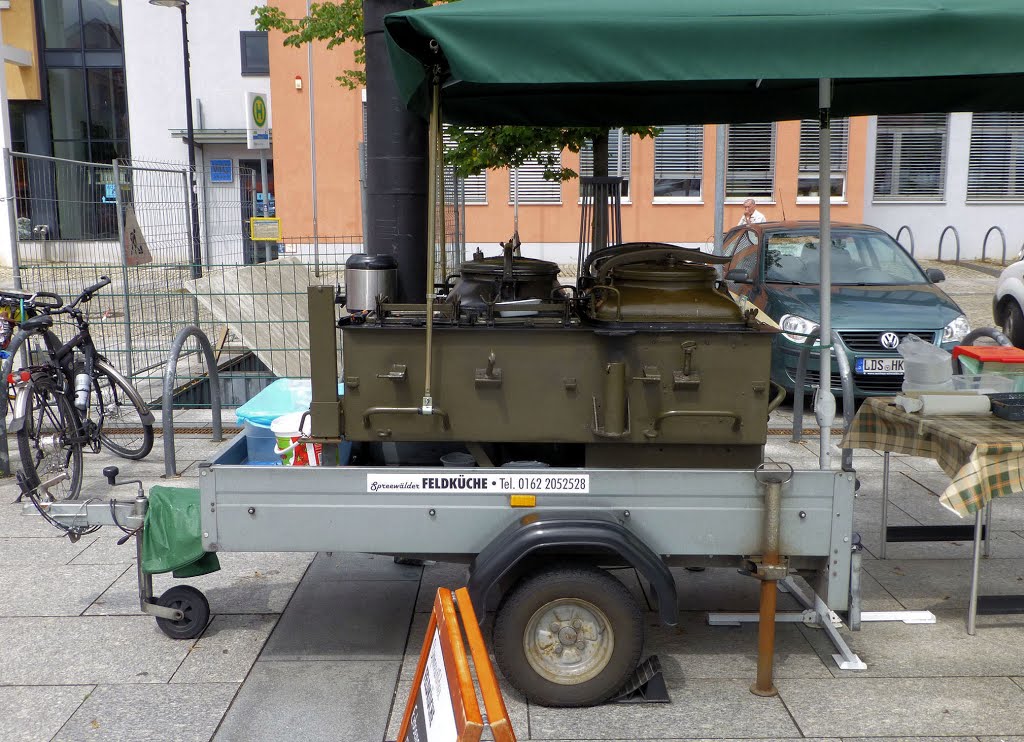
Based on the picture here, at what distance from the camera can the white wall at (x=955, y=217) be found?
22.8 metres

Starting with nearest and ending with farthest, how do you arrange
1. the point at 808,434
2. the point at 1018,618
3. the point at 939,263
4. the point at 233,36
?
the point at 1018,618, the point at 808,434, the point at 939,263, the point at 233,36

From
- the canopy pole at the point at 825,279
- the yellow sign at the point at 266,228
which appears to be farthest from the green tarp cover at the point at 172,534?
the yellow sign at the point at 266,228

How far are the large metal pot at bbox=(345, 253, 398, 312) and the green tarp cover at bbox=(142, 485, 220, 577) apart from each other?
3.80 ft

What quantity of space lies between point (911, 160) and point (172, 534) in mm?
22031

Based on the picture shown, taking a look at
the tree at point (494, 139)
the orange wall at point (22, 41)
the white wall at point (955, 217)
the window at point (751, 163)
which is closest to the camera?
the tree at point (494, 139)

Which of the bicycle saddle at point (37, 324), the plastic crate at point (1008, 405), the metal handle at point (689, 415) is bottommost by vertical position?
the plastic crate at point (1008, 405)

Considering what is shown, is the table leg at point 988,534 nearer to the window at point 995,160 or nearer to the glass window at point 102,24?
the window at point 995,160

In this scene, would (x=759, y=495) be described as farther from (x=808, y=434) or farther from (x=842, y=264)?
(x=842, y=264)

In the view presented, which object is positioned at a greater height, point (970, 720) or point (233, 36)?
point (233, 36)

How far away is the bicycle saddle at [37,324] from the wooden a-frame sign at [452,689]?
5.01 meters

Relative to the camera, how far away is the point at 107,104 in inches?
1184

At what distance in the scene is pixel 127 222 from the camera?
31.0ft

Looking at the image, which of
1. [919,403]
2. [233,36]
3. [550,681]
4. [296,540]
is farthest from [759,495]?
[233,36]

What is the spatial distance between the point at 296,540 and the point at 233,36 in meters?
27.0
